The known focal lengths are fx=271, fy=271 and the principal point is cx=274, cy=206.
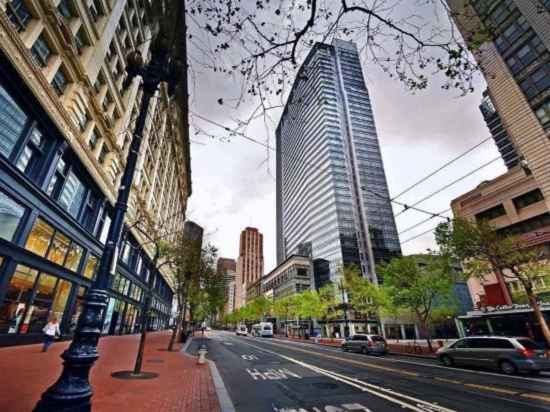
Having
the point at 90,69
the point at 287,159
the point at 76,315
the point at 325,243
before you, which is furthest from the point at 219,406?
the point at 287,159

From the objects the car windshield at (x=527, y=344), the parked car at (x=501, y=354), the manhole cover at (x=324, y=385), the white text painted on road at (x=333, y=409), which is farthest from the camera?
the car windshield at (x=527, y=344)

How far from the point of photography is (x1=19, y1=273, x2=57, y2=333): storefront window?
13398 mm

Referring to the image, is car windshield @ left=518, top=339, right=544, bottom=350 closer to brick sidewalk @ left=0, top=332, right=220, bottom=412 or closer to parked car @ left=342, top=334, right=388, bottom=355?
parked car @ left=342, top=334, right=388, bottom=355

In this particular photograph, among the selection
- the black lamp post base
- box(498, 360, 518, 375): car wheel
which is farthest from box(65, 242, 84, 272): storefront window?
box(498, 360, 518, 375): car wheel

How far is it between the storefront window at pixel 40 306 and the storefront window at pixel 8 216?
3.56 meters

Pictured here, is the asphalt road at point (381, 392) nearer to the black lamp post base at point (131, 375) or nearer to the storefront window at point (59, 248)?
the black lamp post base at point (131, 375)

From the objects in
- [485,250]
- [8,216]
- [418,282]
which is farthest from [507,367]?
[8,216]

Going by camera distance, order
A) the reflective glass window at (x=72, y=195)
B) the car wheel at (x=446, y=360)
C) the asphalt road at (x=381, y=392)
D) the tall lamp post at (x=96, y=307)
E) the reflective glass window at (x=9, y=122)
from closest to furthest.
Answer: the tall lamp post at (x=96, y=307) < the asphalt road at (x=381, y=392) < the reflective glass window at (x=9, y=122) < the car wheel at (x=446, y=360) < the reflective glass window at (x=72, y=195)

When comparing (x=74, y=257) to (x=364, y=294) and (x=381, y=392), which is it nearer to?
(x=381, y=392)

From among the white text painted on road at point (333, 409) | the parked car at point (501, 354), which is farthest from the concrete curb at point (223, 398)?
the parked car at point (501, 354)

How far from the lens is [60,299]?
637 inches

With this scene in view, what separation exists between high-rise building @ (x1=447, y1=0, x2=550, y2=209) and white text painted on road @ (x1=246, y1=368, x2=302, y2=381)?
24.1m

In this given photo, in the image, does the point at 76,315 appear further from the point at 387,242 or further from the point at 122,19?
the point at 387,242

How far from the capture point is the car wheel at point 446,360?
15.2 meters
